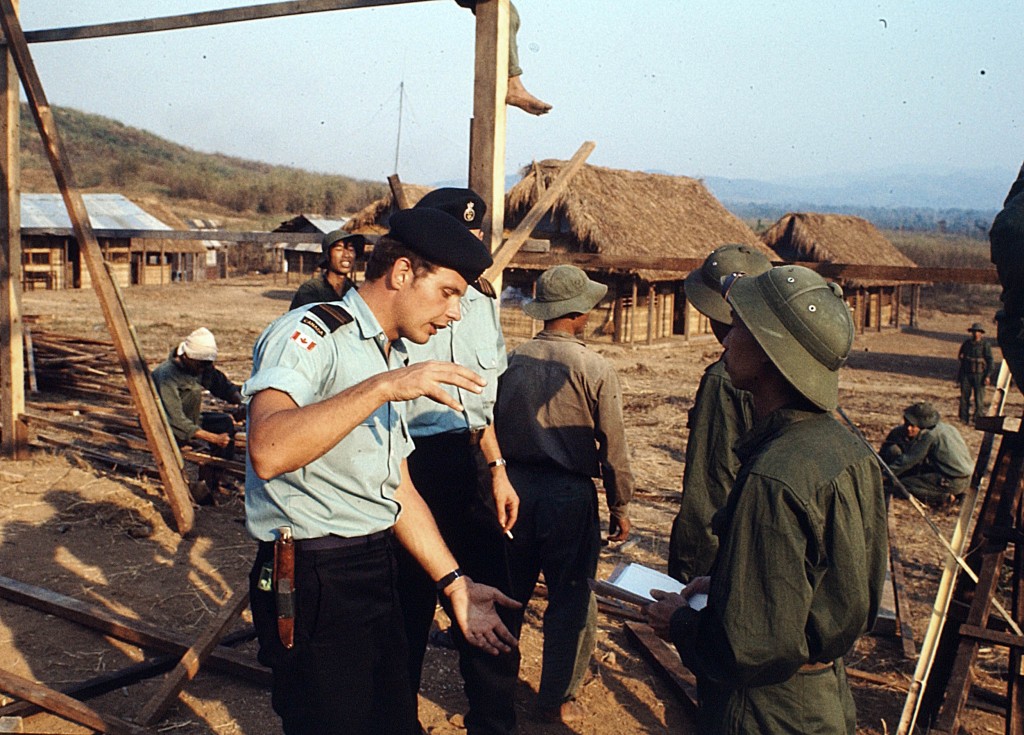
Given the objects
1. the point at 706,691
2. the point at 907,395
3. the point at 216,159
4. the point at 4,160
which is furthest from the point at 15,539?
the point at 216,159

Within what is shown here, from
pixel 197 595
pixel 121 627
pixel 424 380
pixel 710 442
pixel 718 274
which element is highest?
pixel 718 274

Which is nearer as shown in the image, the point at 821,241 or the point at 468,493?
the point at 468,493

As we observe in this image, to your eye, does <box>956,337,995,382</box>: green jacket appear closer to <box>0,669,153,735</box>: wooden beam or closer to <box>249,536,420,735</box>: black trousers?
<box>0,669,153,735</box>: wooden beam

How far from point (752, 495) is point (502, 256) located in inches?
109

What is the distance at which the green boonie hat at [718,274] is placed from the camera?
338 cm

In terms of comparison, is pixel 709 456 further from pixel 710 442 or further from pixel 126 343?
pixel 126 343

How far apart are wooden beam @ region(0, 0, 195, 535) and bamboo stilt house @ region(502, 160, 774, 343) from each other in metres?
14.8

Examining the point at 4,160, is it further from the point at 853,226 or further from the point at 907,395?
the point at 853,226

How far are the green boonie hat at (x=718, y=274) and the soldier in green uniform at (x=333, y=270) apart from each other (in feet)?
10.1

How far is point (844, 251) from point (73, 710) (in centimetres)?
3067

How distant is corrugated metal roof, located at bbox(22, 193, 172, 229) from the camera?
31.2 m

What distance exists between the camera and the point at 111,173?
260 ft

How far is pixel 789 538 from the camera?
6.19ft

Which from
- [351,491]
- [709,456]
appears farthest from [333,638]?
[709,456]
